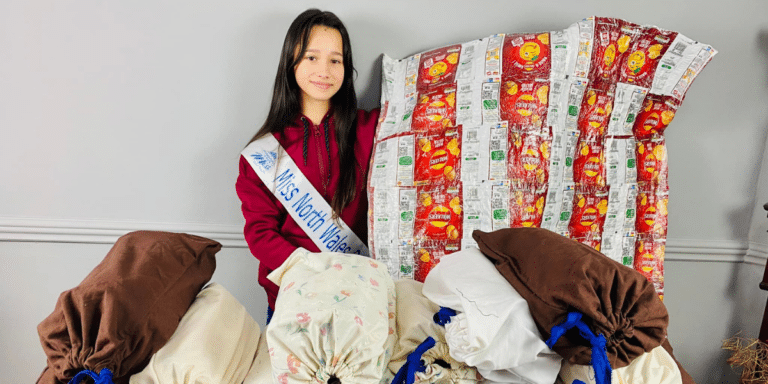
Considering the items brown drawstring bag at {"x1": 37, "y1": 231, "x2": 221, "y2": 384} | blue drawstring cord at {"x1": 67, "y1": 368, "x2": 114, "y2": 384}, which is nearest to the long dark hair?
brown drawstring bag at {"x1": 37, "y1": 231, "x2": 221, "y2": 384}

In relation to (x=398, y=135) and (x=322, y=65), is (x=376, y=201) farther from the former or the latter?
(x=322, y=65)

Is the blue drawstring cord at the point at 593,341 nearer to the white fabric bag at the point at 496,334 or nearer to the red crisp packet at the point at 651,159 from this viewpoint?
the white fabric bag at the point at 496,334

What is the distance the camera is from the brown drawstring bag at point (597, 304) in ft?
2.12

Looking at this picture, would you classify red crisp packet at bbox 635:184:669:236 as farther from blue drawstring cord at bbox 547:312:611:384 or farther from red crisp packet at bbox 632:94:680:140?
blue drawstring cord at bbox 547:312:611:384

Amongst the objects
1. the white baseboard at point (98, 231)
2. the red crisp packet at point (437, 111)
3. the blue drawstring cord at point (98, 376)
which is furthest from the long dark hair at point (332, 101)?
the blue drawstring cord at point (98, 376)

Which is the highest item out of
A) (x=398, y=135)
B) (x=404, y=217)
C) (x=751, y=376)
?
(x=398, y=135)

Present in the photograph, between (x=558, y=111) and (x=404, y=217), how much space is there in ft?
1.43

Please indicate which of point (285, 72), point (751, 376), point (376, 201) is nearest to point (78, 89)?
point (285, 72)

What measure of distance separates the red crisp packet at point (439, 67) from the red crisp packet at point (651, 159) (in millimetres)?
489

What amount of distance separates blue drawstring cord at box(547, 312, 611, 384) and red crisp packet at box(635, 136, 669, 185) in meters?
0.66

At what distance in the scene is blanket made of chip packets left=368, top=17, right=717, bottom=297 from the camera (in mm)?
1103

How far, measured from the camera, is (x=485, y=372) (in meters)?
0.72

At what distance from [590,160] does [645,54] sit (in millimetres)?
270

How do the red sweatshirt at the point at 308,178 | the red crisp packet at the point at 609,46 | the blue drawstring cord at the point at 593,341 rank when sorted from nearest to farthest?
the blue drawstring cord at the point at 593,341, the red crisp packet at the point at 609,46, the red sweatshirt at the point at 308,178
